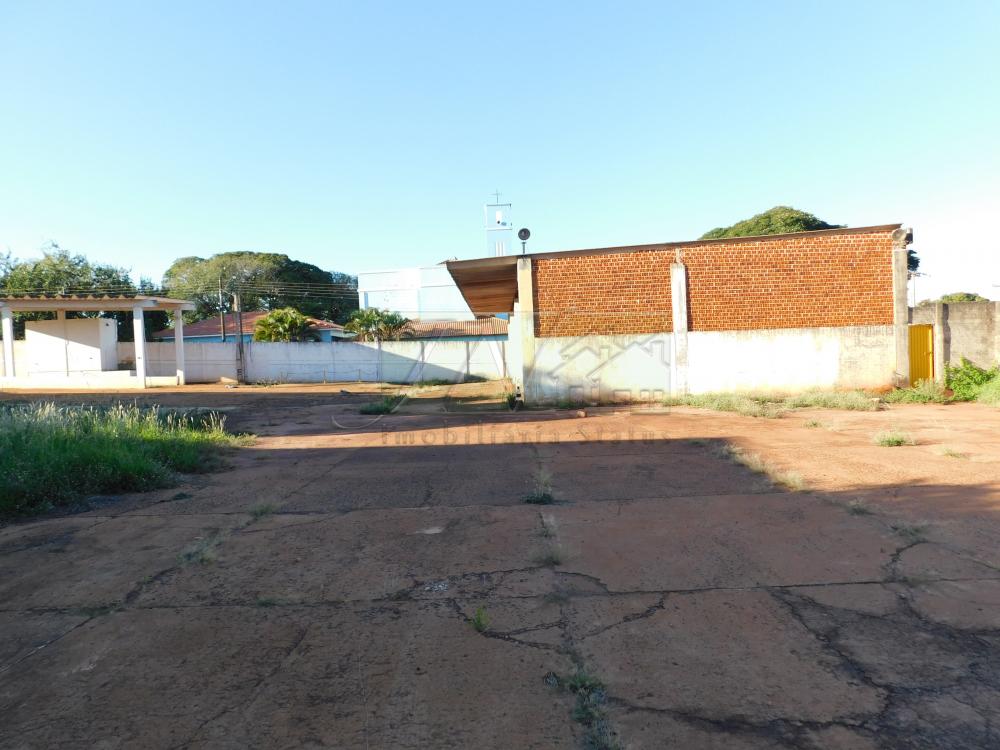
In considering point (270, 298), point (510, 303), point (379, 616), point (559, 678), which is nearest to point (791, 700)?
point (559, 678)

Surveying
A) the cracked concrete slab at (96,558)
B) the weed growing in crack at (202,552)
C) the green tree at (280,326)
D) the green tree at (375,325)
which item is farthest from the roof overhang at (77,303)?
the weed growing in crack at (202,552)

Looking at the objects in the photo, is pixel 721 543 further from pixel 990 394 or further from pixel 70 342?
pixel 70 342

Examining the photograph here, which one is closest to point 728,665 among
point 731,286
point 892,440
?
point 892,440

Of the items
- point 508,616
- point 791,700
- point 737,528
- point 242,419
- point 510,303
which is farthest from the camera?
point 510,303

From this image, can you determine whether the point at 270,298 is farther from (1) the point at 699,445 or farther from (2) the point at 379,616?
(2) the point at 379,616

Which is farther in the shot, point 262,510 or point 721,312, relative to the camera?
point 721,312

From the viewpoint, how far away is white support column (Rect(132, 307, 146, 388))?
989 inches

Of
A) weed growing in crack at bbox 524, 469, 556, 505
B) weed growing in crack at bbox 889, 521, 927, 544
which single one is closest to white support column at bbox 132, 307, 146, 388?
weed growing in crack at bbox 524, 469, 556, 505

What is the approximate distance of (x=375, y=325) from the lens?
31281 mm

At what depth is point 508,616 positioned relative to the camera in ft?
11.0

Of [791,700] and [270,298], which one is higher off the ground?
[270,298]

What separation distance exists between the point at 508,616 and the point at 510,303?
2075cm

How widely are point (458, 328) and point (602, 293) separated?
92.1ft

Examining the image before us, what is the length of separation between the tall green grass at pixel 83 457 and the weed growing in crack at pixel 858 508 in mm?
6768
